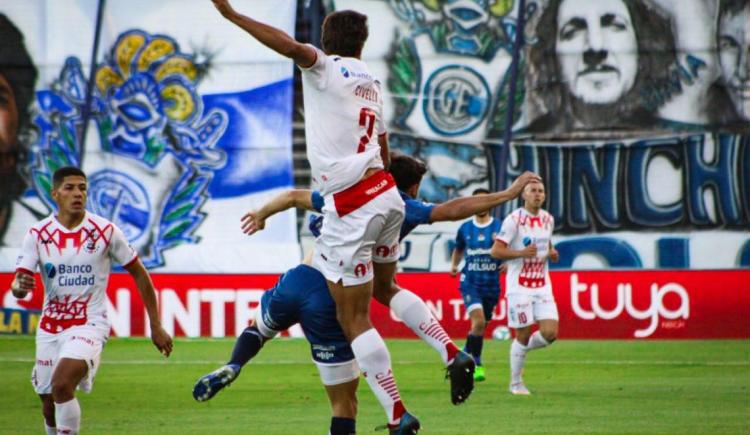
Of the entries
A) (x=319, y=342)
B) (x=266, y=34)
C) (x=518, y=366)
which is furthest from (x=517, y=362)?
(x=266, y=34)

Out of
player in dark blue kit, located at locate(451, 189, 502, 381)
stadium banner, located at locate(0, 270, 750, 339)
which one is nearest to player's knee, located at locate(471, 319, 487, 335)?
player in dark blue kit, located at locate(451, 189, 502, 381)

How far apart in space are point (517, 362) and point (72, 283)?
19.9 feet

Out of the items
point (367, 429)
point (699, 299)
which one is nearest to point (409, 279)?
point (699, 299)

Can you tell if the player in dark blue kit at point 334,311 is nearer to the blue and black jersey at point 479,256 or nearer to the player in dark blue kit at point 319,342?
the player in dark blue kit at point 319,342

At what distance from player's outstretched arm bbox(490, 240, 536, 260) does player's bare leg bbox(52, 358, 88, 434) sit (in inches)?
268

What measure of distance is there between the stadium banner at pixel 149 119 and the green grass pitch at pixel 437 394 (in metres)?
7.24

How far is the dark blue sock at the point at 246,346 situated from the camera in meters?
8.89

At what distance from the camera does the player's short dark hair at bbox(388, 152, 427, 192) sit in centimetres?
933

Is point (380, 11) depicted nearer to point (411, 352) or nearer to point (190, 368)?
point (411, 352)

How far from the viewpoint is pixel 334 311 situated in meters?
8.56

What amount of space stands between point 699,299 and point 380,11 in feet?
30.0

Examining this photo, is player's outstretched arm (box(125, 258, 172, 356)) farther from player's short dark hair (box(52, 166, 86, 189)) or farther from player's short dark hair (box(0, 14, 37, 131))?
player's short dark hair (box(0, 14, 37, 131))

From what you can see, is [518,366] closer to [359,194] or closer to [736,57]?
[359,194]

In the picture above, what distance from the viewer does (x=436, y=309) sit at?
22391 millimetres
